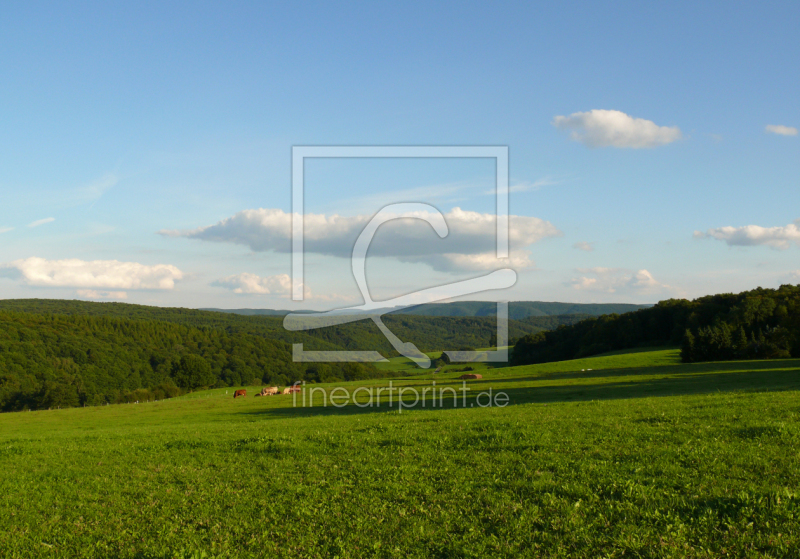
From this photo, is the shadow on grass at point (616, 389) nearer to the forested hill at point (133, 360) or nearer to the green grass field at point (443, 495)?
the green grass field at point (443, 495)

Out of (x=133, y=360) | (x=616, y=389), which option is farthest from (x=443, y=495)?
(x=133, y=360)

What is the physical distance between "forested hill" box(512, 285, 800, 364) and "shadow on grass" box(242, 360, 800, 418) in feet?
57.0

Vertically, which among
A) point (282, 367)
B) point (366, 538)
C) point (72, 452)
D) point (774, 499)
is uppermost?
point (774, 499)

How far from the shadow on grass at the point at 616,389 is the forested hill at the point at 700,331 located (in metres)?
17.4

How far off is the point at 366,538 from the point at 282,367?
146 meters

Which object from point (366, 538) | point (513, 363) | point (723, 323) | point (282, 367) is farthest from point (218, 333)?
point (366, 538)

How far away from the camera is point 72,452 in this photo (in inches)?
586

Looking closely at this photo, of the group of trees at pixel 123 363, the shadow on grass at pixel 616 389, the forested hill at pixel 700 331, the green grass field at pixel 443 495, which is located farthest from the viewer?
the group of trees at pixel 123 363

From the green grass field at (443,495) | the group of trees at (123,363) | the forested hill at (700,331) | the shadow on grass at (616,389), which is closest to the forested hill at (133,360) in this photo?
the group of trees at (123,363)

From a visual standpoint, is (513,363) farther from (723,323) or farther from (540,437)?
(540,437)

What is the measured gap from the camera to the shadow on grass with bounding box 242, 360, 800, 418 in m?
31.7

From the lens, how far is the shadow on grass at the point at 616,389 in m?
31.7

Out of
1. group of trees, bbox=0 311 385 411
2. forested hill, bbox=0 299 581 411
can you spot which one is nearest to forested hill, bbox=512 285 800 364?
forested hill, bbox=0 299 581 411

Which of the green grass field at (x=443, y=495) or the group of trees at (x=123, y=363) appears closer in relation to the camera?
the green grass field at (x=443, y=495)
